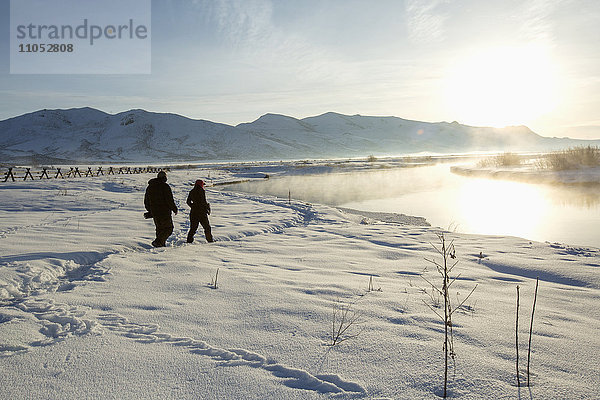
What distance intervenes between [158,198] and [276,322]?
5059 mm

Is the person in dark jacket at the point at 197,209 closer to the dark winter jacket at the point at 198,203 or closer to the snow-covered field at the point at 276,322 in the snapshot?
the dark winter jacket at the point at 198,203

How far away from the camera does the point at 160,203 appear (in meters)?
7.43

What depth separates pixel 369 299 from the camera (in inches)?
162

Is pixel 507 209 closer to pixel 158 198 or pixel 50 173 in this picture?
pixel 158 198

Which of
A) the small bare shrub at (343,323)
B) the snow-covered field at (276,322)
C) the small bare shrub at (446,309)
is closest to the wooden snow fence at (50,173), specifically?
the snow-covered field at (276,322)

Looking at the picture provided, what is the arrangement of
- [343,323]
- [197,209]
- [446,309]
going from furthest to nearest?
[197,209]
[343,323]
[446,309]

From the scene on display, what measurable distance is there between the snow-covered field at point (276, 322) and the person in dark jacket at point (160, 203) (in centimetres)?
51

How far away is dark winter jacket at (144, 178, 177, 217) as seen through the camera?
736 cm

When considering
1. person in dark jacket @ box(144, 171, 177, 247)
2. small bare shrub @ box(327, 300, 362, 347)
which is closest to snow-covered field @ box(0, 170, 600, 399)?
small bare shrub @ box(327, 300, 362, 347)

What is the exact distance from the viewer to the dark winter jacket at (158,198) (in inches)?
290

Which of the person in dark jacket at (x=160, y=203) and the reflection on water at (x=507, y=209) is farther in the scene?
the reflection on water at (x=507, y=209)

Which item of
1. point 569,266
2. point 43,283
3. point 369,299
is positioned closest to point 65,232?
point 43,283

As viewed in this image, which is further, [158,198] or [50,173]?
[50,173]

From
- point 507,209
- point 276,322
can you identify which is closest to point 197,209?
point 276,322
